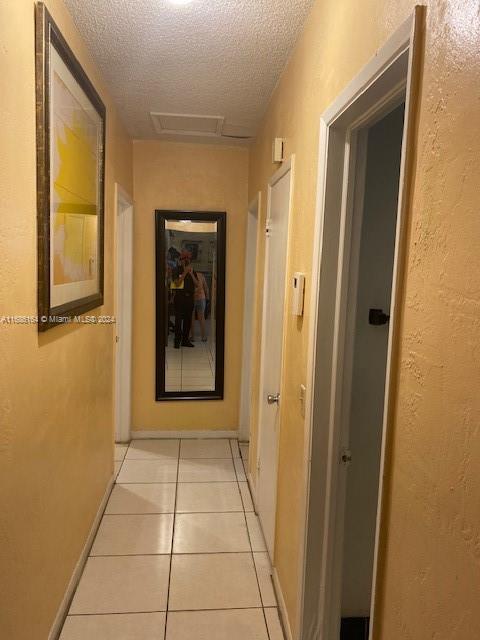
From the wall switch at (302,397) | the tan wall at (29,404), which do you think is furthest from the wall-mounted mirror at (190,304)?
the wall switch at (302,397)

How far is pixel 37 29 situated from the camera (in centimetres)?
147

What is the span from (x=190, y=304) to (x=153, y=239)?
629 mm

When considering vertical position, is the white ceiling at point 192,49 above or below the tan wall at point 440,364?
above

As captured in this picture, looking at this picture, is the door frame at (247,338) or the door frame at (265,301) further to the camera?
the door frame at (247,338)

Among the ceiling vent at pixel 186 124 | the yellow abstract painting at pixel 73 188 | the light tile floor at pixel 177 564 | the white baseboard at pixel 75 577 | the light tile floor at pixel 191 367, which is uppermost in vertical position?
the ceiling vent at pixel 186 124

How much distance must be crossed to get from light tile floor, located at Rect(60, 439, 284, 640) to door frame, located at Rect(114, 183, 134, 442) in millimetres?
→ 524

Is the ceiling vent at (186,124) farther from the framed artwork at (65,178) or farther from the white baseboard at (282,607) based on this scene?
the white baseboard at (282,607)

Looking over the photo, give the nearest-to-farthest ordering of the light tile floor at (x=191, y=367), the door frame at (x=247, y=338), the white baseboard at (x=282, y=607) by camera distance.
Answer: the white baseboard at (x=282, y=607) → the door frame at (x=247, y=338) → the light tile floor at (x=191, y=367)

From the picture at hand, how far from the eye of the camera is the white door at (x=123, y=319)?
12.1 ft

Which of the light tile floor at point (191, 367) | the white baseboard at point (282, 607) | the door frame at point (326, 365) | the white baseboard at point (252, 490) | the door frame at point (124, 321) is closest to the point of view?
the door frame at point (326, 365)

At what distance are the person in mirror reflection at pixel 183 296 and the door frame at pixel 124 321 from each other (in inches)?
15.2

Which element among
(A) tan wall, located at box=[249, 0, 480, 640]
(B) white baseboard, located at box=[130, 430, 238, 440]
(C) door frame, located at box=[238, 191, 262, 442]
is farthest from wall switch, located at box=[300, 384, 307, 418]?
(B) white baseboard, located at box=[130, 430, 238, 440]

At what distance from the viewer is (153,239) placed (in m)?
3.84

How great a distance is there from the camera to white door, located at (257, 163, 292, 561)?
231 centimetres
